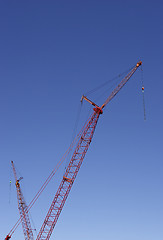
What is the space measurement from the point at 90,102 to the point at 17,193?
43034 mm

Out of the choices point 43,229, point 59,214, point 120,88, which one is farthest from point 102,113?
point 43,229

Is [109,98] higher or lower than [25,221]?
higher

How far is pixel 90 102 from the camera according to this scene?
67.6 metres

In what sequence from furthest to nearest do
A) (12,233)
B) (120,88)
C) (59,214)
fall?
(12,233), (120,88), (59,214)

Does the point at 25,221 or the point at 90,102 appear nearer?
the point at 90,102

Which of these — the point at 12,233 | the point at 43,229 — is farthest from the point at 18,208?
the point at 43,229

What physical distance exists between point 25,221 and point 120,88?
48.3 meters

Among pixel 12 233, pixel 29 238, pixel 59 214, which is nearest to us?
pixel 59 214

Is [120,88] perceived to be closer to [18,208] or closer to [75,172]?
[75,172]

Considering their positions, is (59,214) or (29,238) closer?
(59,214)

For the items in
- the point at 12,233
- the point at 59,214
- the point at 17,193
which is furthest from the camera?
the point at 17,193

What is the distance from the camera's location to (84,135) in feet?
221

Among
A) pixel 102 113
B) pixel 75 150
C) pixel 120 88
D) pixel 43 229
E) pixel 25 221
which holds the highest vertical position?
pixel 120 88

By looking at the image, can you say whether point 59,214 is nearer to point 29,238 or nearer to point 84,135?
point 84,135
